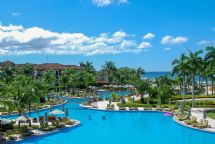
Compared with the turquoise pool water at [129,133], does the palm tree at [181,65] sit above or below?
above

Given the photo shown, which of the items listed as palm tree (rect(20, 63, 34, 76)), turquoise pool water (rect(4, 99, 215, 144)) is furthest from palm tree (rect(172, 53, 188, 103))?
palm tree (rect(20, 63, 34, 76))

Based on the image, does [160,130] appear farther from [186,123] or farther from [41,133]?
[41,133]

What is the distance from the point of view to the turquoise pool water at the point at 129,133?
109ft

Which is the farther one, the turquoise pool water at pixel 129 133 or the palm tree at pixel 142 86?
the palm tree at pixel 142 86

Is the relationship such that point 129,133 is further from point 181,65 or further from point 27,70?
point 27,70

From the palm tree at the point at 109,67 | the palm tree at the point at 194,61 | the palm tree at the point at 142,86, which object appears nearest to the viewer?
the palm tree at the point at 194,61

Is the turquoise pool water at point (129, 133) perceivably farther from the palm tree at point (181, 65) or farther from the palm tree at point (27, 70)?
the palm tree at point (27, 70)

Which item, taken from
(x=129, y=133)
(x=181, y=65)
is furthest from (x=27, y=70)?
(x=129, y=133)

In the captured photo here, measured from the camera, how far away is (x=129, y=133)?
123 ft

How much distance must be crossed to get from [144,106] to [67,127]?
20.0m

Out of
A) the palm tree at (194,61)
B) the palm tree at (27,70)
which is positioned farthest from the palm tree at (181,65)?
the palm tree at (27,70)

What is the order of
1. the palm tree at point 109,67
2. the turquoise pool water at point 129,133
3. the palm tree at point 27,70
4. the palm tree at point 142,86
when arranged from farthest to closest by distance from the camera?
the palm tree at point 109,67 < the palm tree at point 27,70 < the palm tree at point 142,86 < the turquoise pool water at point 129,133

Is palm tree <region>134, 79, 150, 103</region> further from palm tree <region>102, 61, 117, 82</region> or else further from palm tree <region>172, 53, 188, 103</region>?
palm tree <region>102, 61, 117, 82</region>

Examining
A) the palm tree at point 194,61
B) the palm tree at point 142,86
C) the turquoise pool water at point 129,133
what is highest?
the palm tree at point 194,61
